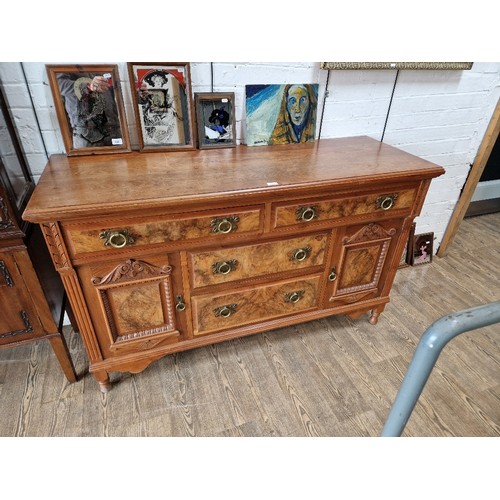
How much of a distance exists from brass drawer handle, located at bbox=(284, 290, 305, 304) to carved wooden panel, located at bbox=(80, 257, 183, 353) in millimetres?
535

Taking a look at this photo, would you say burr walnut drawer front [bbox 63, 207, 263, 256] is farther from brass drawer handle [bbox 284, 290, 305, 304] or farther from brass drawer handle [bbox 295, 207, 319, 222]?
brass drawer handle [bbox 284, 290, 305, 304]

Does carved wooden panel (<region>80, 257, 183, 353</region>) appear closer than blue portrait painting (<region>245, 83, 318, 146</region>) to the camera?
Yes

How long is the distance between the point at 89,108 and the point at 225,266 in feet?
2.73

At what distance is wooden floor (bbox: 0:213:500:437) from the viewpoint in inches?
57.5

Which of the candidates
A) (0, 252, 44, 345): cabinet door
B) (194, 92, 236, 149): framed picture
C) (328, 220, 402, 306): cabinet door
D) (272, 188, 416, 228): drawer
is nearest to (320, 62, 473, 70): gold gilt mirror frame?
(194, 92, 236, 149): framed picture

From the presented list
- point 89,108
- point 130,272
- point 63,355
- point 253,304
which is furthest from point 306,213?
point 63,355

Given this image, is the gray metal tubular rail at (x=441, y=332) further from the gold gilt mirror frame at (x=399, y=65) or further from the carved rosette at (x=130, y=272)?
the gold gilt mirror frame at (x=399, y=65)

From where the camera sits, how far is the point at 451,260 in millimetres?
2627

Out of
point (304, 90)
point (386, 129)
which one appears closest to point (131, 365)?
point (304, 90)

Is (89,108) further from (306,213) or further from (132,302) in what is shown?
(306,213)

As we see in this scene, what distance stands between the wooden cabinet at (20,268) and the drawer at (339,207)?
0.92 meters
